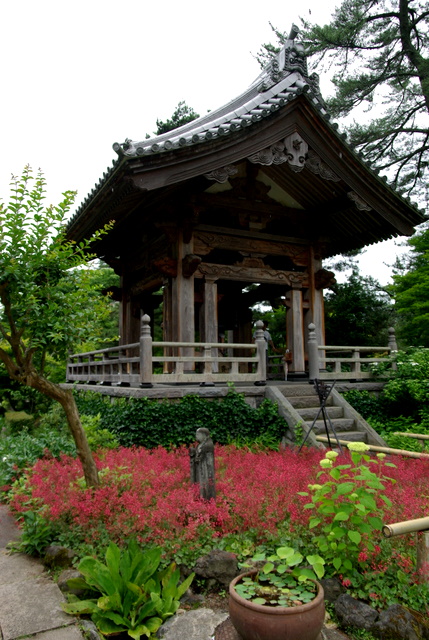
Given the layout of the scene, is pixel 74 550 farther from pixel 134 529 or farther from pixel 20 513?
pixel 20 513

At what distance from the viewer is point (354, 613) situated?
12.0 ft

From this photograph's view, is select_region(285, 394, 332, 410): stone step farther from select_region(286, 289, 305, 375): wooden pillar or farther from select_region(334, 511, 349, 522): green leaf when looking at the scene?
select_region(334, 511, 349, 522): green leaf

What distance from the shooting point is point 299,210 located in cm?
1223

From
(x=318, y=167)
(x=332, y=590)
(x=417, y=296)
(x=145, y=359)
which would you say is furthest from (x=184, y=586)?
(x=417, y=296)

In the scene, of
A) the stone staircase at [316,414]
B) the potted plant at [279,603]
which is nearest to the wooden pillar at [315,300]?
the stone staircase at [316,414]

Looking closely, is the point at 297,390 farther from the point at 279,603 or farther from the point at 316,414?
the point at 279,603

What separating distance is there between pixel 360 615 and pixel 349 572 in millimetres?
335

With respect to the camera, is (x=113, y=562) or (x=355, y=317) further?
(x=355, y=317)

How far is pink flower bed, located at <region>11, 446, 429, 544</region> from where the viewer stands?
4613 millimetres

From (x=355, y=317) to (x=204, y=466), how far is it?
13.1m

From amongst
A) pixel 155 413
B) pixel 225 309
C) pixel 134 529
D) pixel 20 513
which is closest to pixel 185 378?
pixel 155 413

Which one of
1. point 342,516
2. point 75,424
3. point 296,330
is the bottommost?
point 342,516

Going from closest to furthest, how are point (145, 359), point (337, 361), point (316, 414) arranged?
point (145, 359) → point (316, 414) → point (337, 361)

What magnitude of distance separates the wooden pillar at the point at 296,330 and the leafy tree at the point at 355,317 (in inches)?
219
